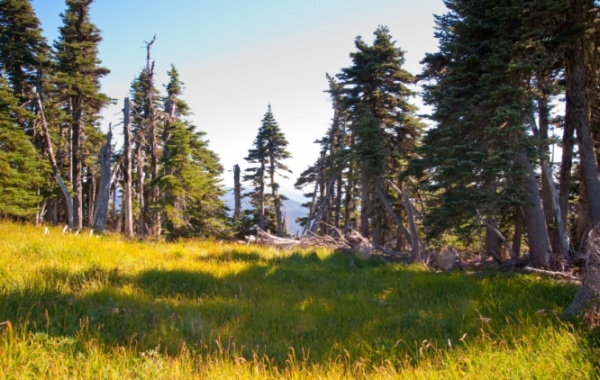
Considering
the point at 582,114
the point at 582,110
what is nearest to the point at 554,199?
the point at 582,114

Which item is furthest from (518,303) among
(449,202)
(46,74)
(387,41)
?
(46,74)

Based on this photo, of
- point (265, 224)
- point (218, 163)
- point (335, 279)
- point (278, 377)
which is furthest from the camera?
point (218, 163)

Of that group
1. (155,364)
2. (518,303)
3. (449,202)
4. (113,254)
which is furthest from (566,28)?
(113,254)

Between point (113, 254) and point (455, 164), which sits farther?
point (455, 164)

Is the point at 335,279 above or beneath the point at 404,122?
beneath

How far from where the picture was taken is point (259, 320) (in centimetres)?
533

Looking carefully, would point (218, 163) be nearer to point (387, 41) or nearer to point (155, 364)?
point (387, 41)

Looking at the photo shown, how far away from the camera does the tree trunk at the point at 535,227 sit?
9.11 m

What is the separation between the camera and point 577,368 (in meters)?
3.07

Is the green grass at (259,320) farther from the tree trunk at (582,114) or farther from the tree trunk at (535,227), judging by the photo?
the tree trunk at (582,114)

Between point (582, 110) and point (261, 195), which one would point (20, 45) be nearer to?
point (261, 195)

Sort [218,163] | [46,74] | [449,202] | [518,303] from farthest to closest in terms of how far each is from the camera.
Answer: [218,163], [46,74], [449,202], [518,303]

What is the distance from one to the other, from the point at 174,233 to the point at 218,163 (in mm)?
16537

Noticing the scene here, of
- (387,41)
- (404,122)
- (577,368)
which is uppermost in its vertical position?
(387,41)
